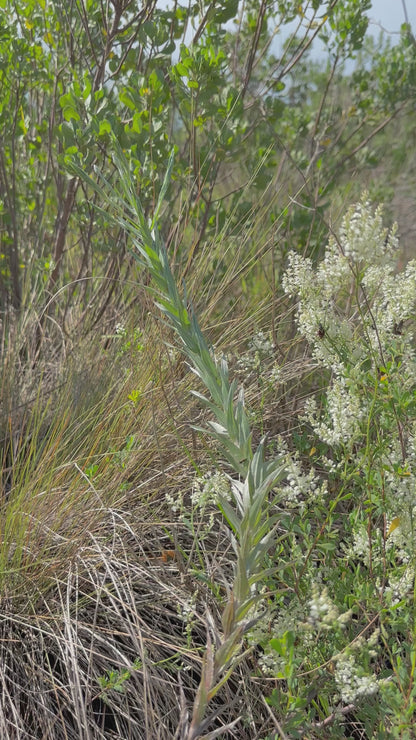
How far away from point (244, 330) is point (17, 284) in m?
1.25

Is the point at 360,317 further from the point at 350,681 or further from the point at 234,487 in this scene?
the point at 350,681

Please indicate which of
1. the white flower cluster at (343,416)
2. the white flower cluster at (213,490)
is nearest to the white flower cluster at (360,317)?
the white flower cluster at (343,416)

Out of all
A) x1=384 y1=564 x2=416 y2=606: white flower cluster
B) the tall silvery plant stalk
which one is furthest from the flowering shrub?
the tall silvery plant stalk

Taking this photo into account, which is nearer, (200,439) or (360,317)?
(360,317)

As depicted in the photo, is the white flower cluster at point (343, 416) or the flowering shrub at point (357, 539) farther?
the white flower cluster at point (343, 416)

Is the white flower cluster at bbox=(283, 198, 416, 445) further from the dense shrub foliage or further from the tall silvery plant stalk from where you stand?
the tall silvery plant stalk

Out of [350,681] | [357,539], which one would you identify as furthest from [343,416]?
[350,681]

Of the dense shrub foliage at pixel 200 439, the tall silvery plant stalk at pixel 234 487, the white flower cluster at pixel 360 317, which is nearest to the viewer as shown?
the tall silvery plant stalk at pixel 234 487

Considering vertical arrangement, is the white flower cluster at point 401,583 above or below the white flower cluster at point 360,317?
below

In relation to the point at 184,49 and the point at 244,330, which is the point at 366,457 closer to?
the point at 244,330

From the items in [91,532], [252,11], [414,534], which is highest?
[252,11]

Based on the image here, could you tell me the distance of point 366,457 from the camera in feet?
5.00

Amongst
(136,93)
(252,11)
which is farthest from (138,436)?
(252,11)

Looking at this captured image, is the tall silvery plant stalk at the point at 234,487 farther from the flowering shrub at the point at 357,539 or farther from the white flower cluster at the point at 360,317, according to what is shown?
the white flower cluster at the point at 360,317
